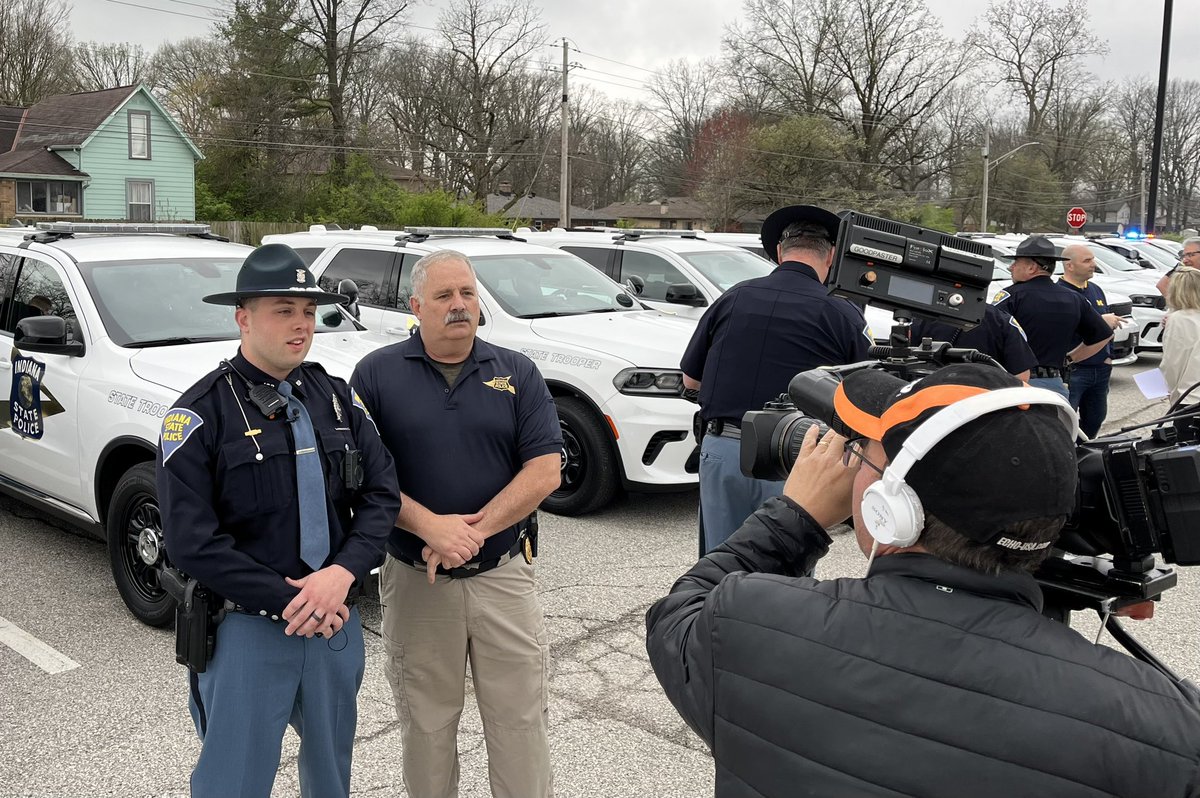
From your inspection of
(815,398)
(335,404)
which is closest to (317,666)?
(335,404)

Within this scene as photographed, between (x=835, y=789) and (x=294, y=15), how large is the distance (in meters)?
41.2

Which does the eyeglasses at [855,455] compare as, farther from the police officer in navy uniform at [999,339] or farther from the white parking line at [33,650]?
the police officer in navy uniform at [999,339]

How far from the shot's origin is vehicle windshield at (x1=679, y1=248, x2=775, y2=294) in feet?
31.5

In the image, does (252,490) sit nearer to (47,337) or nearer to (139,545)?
(139,545)

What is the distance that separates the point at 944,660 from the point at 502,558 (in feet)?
6.41

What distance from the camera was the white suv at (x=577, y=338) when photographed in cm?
625

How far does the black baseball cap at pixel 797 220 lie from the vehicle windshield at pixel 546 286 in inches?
127

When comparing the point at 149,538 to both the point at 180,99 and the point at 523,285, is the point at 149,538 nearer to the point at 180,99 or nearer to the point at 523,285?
the point at 523,285

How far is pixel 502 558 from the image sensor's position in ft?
10.1

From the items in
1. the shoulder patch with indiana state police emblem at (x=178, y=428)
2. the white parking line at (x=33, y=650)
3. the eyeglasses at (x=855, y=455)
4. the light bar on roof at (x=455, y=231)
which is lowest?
the white parking line at (x=33, y=650)

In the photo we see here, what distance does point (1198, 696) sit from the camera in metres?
1.32

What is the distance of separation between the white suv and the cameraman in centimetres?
476

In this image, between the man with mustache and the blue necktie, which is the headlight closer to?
the man with mustache

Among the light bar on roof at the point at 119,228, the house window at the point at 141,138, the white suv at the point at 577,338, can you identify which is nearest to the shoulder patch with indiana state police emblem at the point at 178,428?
the white suv at the point at 577,338
